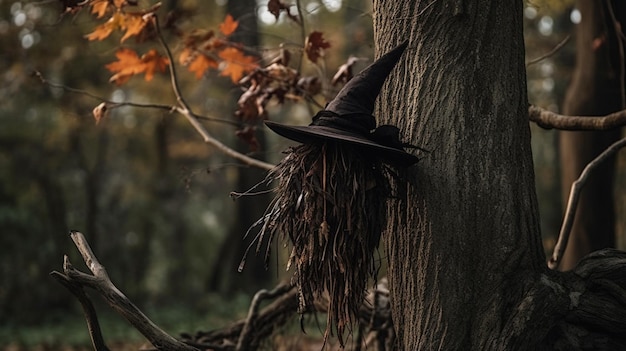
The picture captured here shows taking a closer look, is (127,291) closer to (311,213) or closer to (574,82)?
(574,82)

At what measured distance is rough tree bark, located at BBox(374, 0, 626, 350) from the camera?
2.47m

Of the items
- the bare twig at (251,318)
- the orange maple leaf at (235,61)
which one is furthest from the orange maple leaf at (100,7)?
the bare twig at (251,318)

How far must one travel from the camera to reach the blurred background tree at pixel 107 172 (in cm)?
1190

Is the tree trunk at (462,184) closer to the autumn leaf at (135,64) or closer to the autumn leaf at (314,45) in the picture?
the autumn leaf at (314,45)

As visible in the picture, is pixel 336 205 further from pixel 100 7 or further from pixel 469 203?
pixel 100 7

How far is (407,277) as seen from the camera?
101 inches

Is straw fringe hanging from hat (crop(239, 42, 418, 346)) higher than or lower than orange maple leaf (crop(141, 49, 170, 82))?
lower

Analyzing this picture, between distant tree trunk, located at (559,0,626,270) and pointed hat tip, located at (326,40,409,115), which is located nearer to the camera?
pointed hat tip, located at (326,40,409,115)

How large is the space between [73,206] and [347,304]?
42.7ft

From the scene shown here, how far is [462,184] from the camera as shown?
2.49 m

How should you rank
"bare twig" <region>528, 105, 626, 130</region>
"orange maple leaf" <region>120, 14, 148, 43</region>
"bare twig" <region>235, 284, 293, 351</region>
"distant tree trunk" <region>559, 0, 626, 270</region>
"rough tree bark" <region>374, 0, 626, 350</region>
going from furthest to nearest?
"distant tree trunk" <region>559, 0, 626, 270</region> → "orange maple leaf" <region>120, 14, 148, 43</region> → "bare twig" <region>235, 284, 293, 351</region> → "bare twig" <region>528, 105, 626, 130</region> → "rough tree bark" <region>374, 0, 626, 350</region>

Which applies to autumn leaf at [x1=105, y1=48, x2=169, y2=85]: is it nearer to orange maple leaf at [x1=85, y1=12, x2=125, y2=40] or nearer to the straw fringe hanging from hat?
orange maple leaf at [x1=85, y1=12, x2=125, y2=40]

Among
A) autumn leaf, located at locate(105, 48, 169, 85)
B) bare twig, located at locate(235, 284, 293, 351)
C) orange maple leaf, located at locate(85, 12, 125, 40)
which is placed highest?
orange maple leaf, located at locate(85, 12, 125, 40)

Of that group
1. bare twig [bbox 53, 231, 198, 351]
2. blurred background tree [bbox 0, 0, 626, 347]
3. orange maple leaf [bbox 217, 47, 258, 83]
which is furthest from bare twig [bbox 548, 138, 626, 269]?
blurred background tree [bbox 0, 0, 626, 347]
